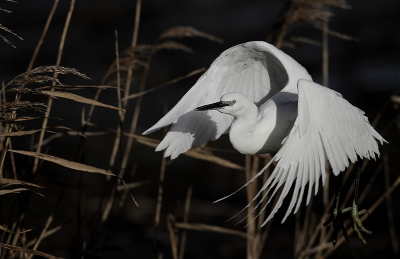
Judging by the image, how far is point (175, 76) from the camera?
27.7 feet

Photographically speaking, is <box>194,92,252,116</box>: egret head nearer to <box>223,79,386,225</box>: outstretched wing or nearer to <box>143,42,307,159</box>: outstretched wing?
<box>143,42,307,159</box>: outstretched wing

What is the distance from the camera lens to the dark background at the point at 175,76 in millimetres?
5480

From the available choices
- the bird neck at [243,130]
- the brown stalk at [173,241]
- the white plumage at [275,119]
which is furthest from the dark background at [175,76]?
the bird neck at [243,130]

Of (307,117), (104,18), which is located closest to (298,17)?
(307,117)

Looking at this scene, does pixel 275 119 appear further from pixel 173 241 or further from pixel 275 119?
pixel 173 241

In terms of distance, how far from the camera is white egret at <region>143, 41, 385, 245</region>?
93.6 inches

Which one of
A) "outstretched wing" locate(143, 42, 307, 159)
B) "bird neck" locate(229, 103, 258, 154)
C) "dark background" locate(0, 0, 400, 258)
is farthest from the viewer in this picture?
"dark background" locate(0, 0, 400, 258)

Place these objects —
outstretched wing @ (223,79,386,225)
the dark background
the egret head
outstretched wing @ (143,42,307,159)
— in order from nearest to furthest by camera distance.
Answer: outstretched wing @ (223,79,386,225), the egret head, outstretched wing @ (143,42,307,159), the dark background

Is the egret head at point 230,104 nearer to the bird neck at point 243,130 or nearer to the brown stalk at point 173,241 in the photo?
the bird neck at point 243,130

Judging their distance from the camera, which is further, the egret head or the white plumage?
the egret head

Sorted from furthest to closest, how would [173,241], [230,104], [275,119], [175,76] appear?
[175,76], [173,241], [275,119], [230,104]

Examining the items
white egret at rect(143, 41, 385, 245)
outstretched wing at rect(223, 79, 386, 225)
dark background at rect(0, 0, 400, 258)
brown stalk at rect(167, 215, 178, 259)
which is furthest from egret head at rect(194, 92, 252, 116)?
dark background at rect(0, 0, 400, 258)

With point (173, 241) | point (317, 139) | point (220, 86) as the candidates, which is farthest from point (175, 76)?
point (317, 139)

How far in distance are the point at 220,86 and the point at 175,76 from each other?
→ 5177 mm
